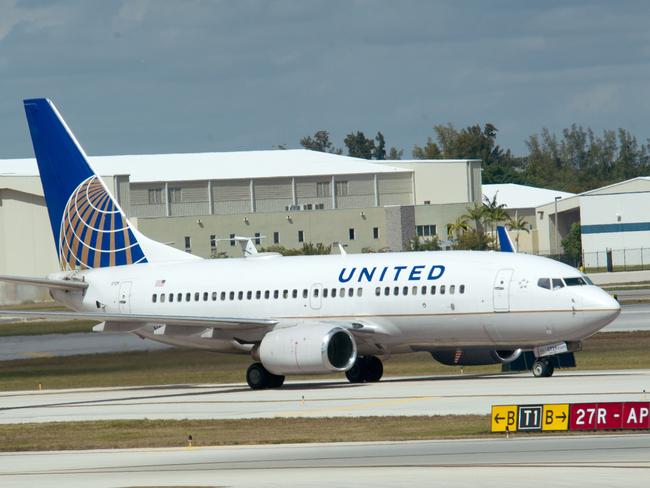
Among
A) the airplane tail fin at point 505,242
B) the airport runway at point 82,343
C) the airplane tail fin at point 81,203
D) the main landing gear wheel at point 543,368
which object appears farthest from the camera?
the airport runway at point 82,343

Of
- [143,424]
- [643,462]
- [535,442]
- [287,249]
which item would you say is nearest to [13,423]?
[143,424]

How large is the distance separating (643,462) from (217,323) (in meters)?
23.7

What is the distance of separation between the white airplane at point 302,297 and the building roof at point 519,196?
135 metres

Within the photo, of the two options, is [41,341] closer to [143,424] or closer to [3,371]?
[3,371]

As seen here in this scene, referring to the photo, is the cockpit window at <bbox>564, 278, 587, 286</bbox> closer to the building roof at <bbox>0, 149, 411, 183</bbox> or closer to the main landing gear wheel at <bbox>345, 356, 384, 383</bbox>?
the main landing gear wheel at <bbox>345, 356, 384, 383</bbox>

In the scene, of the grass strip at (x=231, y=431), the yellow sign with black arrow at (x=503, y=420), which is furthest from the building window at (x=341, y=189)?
the yellow sign with black arrow at (x=503, y=420)

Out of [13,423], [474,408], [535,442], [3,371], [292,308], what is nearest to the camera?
[535,442]

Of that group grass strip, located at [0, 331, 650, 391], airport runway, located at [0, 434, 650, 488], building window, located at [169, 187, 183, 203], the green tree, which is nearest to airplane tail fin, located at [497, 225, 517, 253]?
grass strip, located at [0, 331, 650, 391]

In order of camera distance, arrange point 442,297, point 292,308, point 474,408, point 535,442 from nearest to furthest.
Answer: point 535,442, point 474,408, point 442,297, point 292,308

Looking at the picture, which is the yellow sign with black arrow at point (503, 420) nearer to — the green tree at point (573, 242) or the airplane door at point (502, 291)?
the airplane door at point (502, 291)

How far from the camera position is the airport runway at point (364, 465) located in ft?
71.3

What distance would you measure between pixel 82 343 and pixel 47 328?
16.5 metres

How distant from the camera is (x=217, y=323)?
44781mm

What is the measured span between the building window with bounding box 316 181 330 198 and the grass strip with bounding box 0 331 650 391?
94192 millimetres
